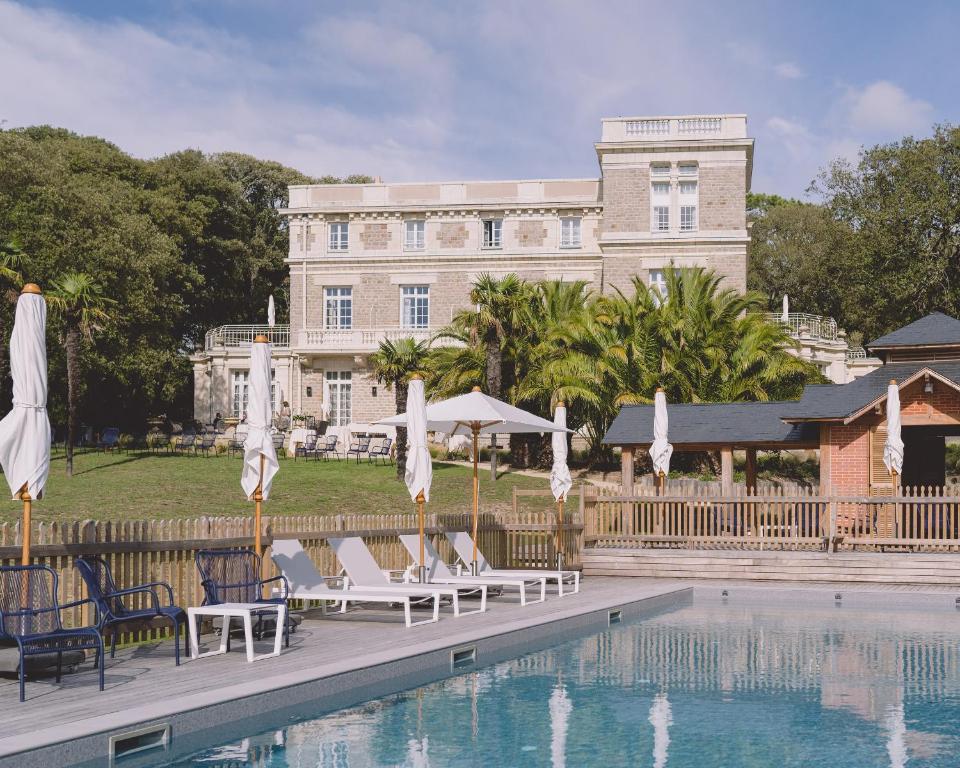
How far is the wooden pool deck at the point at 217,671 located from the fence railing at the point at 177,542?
26.1 inches

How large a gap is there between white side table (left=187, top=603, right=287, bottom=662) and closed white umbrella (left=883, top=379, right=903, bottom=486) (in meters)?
13.1

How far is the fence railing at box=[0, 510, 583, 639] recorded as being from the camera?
967 cm

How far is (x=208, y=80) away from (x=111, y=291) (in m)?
12.1

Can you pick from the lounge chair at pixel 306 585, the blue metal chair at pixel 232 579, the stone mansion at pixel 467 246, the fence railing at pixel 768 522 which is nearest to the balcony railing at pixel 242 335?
the stone mansion at pixel 467 246

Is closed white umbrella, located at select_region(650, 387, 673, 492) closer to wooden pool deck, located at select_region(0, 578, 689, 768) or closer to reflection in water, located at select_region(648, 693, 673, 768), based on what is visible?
wooden pool deck, located at select_region(0, 578, 689, 768)

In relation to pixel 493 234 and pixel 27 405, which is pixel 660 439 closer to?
pixel 27 405

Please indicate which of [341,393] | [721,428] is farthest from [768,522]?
[341,393]

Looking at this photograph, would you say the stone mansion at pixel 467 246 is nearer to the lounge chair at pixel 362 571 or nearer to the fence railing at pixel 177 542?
the fence railing at pixel 177 542

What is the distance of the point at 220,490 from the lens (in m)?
27.2

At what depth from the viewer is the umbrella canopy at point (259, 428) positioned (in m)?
11.4

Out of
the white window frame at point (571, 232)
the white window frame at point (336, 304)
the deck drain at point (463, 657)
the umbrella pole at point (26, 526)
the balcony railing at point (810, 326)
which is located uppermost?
the white window frame at point (571, 232)

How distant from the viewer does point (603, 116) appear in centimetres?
4394

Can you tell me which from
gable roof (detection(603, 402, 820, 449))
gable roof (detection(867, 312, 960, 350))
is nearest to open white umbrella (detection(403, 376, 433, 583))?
gable roof (detection(603, 402, 820, 449))

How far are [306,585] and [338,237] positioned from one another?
1453 inches
